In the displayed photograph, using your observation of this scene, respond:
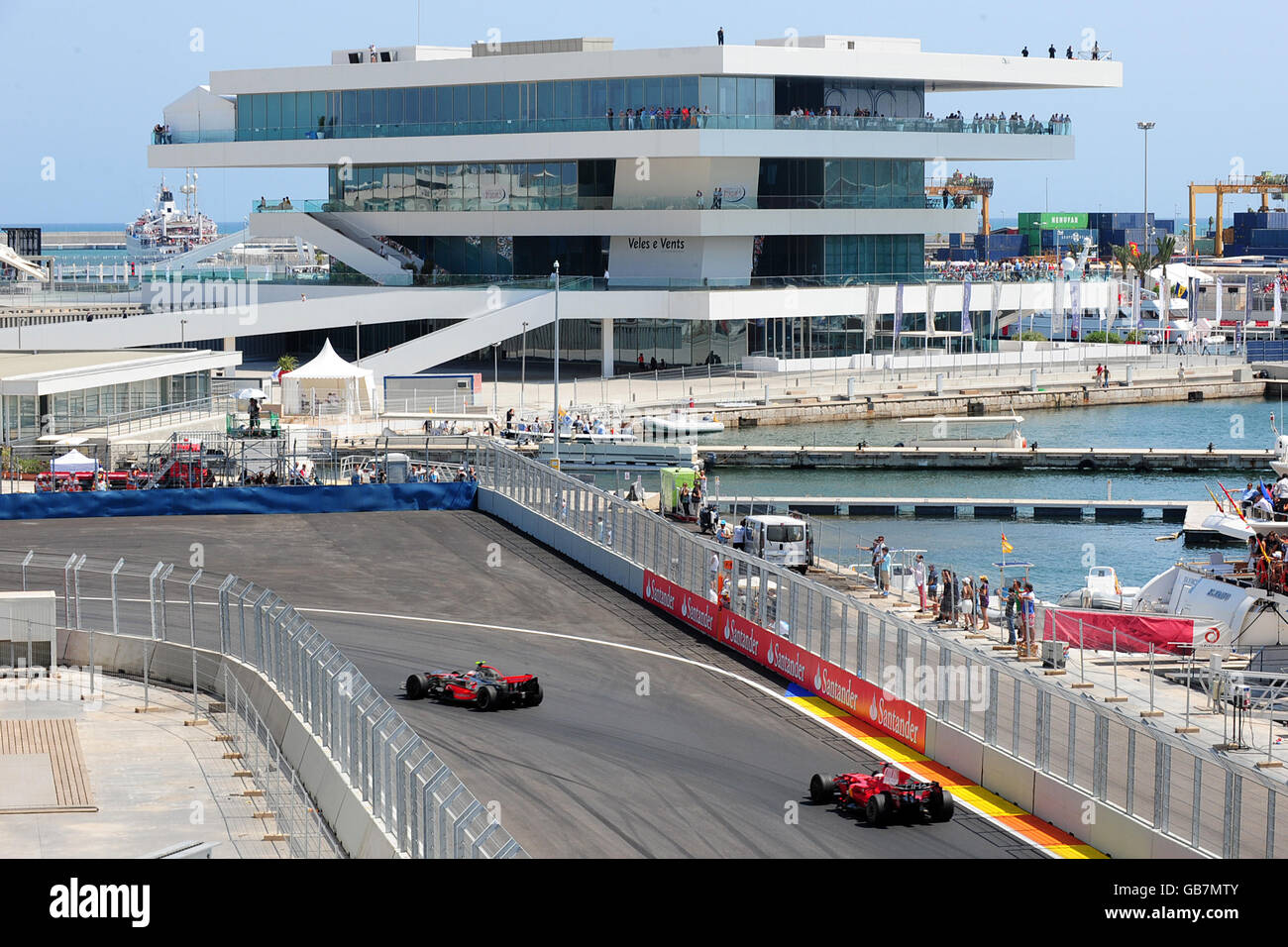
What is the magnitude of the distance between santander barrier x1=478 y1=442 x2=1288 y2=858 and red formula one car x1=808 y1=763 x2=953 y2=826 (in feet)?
5.71

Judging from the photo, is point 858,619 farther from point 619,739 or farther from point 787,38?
point 787,38

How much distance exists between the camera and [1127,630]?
42656mm

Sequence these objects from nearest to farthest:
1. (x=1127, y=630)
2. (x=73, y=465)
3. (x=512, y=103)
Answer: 1. (x=1127, y=630)
2. (x=73, y=465)
3. (x=512, y=103)

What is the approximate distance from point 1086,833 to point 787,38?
86750 mm

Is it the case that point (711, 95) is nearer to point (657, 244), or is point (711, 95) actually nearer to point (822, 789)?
point (657, 244)

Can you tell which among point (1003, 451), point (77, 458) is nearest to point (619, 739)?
Result: point (77, 458)

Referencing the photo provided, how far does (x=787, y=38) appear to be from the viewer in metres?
108

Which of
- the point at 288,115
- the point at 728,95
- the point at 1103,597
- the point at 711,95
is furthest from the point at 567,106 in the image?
the point at 1103,597

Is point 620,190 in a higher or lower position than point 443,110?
lower

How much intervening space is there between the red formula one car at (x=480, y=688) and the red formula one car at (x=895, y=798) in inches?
300

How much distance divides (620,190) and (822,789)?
81.7 metres

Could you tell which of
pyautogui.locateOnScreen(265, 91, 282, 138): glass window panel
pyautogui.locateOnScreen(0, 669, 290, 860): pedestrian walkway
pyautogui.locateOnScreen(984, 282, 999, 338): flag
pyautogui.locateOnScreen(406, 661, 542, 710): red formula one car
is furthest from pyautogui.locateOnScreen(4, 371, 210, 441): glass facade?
pyautogui.locateOnScreen(984, 282, 999, 338): flag

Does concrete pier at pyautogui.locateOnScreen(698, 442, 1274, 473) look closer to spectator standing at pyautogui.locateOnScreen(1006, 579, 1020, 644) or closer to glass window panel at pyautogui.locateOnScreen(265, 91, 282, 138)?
spectator standing at pyautogui.locateOnScreen(1006, 579, 1020, 644)

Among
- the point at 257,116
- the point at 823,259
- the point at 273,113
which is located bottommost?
the point at 823,259
